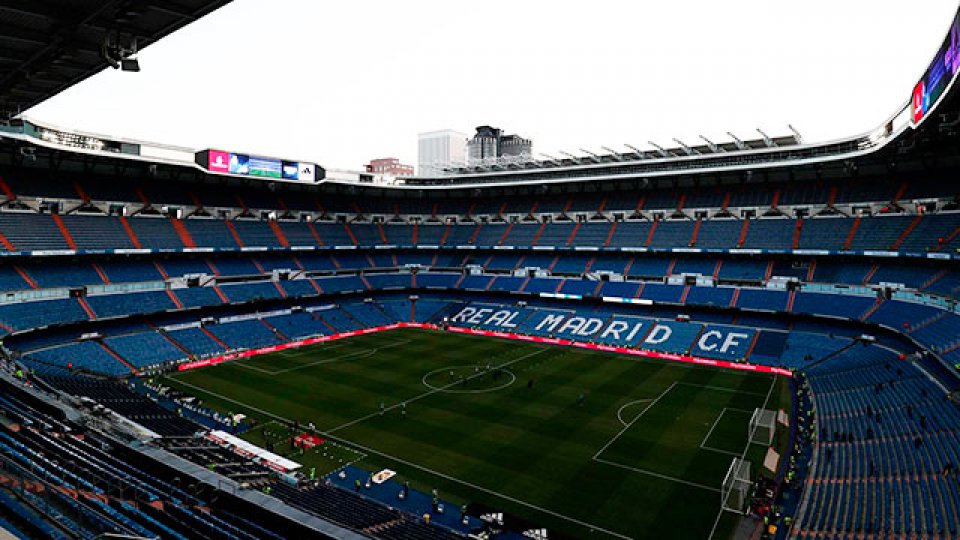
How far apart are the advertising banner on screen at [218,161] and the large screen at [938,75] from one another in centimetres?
5989

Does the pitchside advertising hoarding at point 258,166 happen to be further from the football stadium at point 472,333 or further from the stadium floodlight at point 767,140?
the stadium floodlight at point 767,140

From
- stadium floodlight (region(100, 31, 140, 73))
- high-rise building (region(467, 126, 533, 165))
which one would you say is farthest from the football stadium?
high-rise building (region(467, 126, 533, 165))

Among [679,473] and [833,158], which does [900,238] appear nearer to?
[833,158]

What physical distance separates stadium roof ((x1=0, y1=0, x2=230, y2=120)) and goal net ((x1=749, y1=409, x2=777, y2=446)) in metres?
32.7

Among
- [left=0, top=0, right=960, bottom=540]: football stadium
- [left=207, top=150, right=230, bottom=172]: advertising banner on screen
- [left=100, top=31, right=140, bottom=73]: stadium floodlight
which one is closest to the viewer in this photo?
[left=100, top=31, right=140, bottom=73]: stadium floodlight

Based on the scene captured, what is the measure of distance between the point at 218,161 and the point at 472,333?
33.9 m

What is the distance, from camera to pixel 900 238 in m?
47.6

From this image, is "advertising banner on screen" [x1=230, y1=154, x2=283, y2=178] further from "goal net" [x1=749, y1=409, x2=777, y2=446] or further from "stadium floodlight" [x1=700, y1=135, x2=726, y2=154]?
"goal net" [x1=749, y1=409, x2=777, y2=446]

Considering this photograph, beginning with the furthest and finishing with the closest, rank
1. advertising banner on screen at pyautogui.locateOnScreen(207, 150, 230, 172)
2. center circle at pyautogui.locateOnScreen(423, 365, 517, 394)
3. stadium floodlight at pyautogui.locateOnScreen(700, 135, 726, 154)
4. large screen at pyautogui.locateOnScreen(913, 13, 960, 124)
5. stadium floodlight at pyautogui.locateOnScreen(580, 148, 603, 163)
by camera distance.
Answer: stadium floodlight at pyautogui.locateOnScreen(580, 148, 603, 163) → advertising banner on screen at pyautogui.locateOnScreen(207, 150, 230, 172) → stadium floodlight at pyautogui.locateOnScreen(700, 135, 726, 154) → center circle at pyautogui.locateOnScreen(423, 365, 517, 394) → large screen at pyautogui.locateOnScreen(913, 13, 960, 124)

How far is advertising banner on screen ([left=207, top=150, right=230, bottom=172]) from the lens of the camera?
2221 inches

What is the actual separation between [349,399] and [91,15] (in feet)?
100

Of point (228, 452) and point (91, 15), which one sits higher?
point (91, 15)

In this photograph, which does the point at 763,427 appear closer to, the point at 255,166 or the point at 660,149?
the point at 660,149

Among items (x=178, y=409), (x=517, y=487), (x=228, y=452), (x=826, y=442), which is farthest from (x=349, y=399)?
(x=826, y=442)
